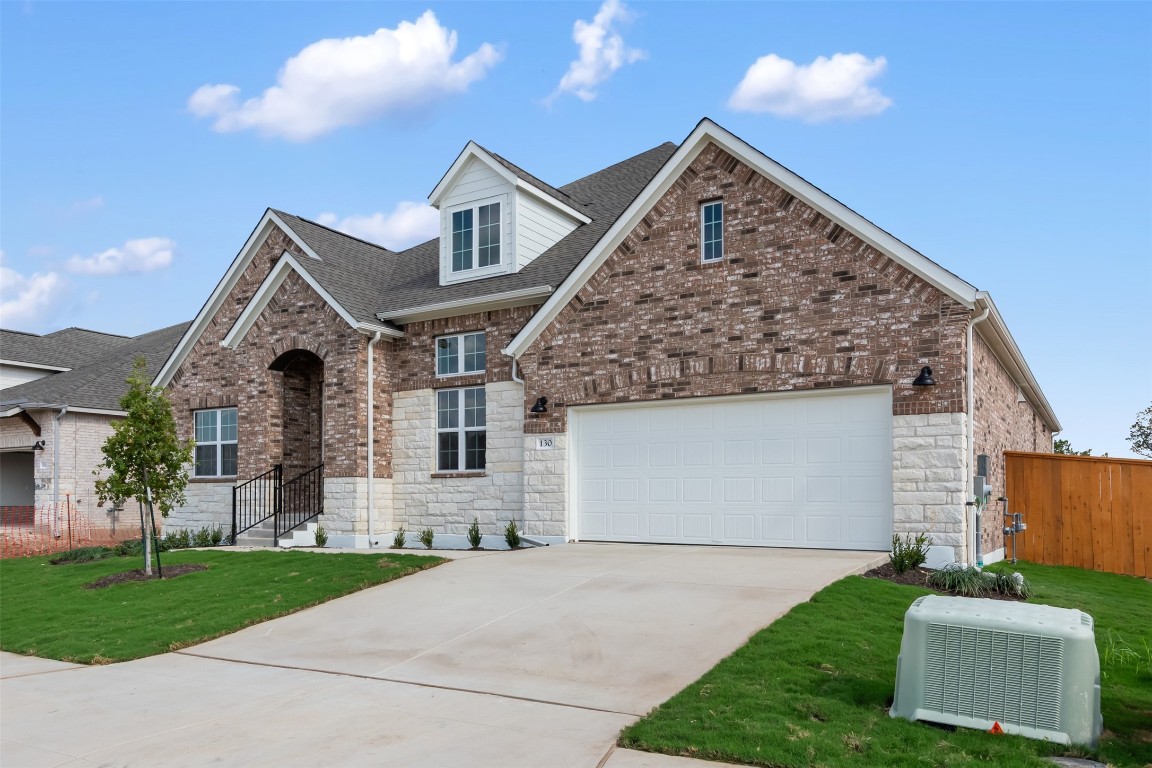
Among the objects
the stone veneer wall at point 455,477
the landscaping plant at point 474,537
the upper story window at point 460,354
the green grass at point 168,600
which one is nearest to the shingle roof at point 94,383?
the stone veneer wall at point 455,477

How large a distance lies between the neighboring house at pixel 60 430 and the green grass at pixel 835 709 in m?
21.8

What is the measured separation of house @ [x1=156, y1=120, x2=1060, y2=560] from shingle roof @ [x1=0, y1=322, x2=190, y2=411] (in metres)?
4.75

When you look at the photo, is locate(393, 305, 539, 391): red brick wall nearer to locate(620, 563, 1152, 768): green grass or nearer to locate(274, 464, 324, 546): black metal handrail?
locate(274, 464, 324, 546): black metal handrail

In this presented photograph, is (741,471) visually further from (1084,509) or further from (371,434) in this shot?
(371,434)

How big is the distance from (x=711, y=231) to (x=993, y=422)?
597cm

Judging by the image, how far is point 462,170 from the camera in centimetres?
1956

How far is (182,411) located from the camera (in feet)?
71.5

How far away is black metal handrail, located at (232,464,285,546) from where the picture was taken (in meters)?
20.0

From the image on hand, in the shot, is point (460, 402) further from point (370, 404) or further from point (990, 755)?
point (990, 755)

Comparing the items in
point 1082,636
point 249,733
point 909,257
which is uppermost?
point 909,257

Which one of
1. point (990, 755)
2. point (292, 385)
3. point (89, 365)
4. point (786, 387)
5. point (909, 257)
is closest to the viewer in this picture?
point (990, 755)

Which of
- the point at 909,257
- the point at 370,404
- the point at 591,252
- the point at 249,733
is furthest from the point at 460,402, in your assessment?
the point at 249,733

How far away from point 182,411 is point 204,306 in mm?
2569

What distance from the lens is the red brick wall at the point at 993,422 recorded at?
46.3 feet
